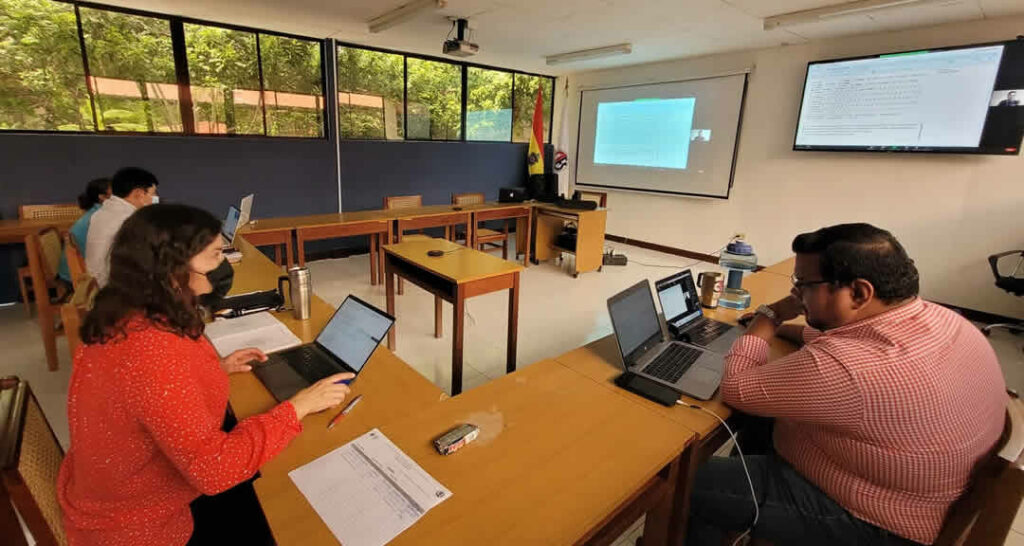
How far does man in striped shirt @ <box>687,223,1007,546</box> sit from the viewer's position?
40.4 inches

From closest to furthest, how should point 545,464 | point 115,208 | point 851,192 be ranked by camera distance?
point 545,464 → point 115,208 → point 851,192

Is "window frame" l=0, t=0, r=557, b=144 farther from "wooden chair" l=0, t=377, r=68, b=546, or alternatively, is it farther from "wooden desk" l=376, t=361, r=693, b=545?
"wooden desk" l=376, t=361, r=693, b=545

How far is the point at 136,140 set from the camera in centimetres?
428

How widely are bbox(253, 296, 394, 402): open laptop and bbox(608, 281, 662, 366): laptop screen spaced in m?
0.74

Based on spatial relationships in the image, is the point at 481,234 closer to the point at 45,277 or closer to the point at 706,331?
the point at 45,277

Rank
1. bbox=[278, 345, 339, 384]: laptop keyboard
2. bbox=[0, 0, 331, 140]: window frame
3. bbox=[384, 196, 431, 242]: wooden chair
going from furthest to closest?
bbox=[384, 196, 431, 242]: wooden chair, bbox=[0, 0, 331, 140]: window frame, bbox=[278, 345, 339, 384]: laptop keyboard

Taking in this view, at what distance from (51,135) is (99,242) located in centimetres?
260

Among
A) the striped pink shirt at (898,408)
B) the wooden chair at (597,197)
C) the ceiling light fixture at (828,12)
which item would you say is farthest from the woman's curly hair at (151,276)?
the wooden chair at (597,197)

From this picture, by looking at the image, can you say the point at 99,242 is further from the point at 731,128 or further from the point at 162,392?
the point at 731,128

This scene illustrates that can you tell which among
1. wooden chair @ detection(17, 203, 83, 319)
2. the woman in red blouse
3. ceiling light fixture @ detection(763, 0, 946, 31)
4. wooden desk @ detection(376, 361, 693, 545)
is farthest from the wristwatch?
wooden chair @ detection(17, 203, 83, 319)

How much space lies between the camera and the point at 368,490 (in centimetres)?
96

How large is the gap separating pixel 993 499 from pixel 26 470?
6.44ft

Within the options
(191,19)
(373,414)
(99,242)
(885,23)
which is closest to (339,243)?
(191,19)

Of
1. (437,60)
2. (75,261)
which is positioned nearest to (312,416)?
(75,261)
